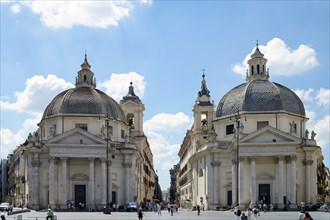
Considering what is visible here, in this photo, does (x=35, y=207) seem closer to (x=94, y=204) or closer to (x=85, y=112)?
(x=94, y=204)

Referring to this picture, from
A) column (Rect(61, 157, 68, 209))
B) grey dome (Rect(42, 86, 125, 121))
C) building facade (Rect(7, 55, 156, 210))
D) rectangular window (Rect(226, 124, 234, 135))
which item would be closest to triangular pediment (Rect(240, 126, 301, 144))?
rectangular window (Rect(226, 124, 234, 135))

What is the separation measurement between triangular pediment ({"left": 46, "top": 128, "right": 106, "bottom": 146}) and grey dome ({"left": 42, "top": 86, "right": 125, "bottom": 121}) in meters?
5.62

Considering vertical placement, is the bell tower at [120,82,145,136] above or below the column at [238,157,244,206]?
above

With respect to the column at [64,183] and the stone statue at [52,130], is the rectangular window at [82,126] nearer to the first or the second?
the stone statue at [52,130]

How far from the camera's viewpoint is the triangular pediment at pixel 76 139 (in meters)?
86.3

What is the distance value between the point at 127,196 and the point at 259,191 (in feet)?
66.7

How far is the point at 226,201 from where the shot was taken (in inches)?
3514

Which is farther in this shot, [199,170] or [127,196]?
[199,170]

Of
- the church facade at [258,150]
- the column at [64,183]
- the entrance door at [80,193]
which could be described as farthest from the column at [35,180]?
the church facade at [258,150]

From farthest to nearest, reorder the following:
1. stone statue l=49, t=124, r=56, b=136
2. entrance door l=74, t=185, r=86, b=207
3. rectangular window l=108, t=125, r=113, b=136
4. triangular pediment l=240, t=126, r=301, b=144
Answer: rectangular window l=108, t=125, r=113, b=136 < stone statue l=49, t=124, r=56, b=136 < entrance door l=74, t=185, r=86, b=207 < triangular pediment l=240, t=126, r=301, b=144

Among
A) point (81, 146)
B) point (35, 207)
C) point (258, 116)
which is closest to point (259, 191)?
point (258, 116)

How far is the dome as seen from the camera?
91750 mm

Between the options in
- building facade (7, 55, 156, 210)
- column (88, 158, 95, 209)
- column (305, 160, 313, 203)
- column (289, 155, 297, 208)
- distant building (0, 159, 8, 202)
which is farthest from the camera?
distant building (0, 159, 8, 202)

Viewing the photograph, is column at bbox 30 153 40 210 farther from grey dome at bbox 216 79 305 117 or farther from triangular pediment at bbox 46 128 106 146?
grey dome at bbox 216 79 305 117
